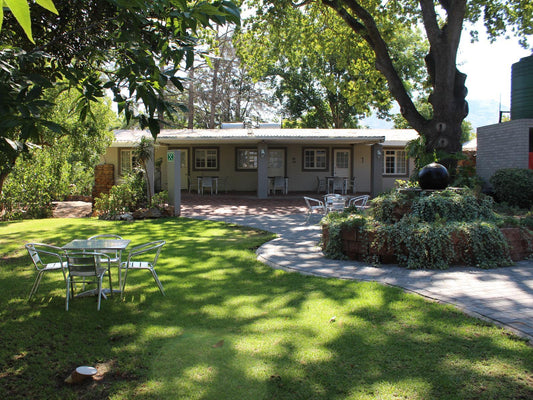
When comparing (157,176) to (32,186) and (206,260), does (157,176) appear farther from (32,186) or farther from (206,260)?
(206,260)

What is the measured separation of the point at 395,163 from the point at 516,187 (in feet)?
41.3

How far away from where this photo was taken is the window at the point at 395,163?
2294 cm

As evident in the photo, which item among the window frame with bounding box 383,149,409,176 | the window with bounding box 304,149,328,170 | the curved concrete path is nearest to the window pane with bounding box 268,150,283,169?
the window with bounding box 304,149,328,170

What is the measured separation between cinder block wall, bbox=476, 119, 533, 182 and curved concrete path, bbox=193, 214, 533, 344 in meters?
6.12

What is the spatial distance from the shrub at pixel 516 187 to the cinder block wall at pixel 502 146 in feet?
2.95

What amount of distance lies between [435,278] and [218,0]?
452cm

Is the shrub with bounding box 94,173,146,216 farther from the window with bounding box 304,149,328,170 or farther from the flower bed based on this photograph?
the window with bounding box 304,149,328,170

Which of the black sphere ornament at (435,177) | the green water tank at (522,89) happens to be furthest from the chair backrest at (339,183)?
the black sphere ornament at (435,177)

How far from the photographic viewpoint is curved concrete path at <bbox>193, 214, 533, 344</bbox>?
4.36 m

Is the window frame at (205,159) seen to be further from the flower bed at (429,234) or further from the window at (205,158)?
the flower bed at (429,234)

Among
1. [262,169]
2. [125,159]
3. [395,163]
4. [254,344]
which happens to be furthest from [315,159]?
[254,344]

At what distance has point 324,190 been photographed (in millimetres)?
21688

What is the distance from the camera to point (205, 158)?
22.5 m

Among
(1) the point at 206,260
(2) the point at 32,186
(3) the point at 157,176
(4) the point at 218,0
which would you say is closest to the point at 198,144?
(3) the point at 157,176
